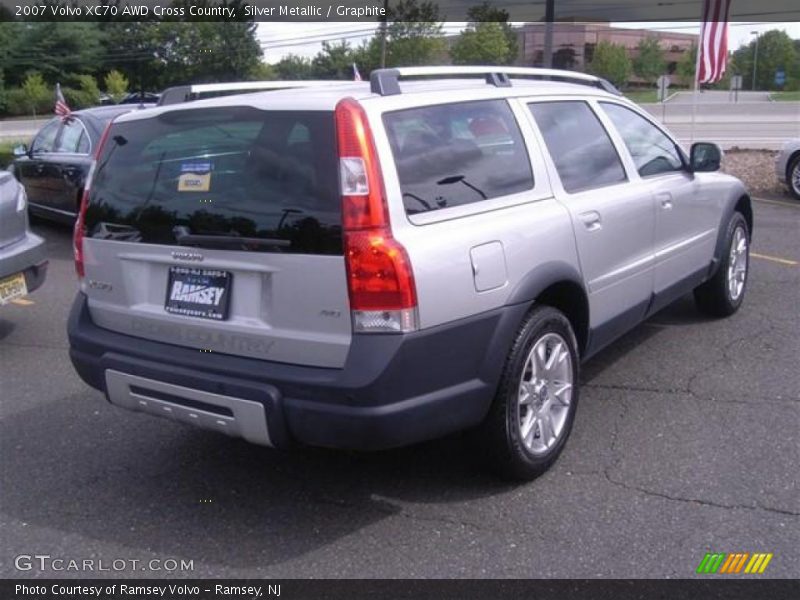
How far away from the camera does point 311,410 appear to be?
3.07 m

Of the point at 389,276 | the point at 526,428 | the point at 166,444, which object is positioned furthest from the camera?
the point at 166,444

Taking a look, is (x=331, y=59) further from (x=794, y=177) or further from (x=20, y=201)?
(x=20, y=201)

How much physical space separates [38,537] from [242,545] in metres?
0.86

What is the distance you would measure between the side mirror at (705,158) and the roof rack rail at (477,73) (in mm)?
784

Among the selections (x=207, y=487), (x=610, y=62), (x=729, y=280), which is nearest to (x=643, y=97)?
(x=610, y=62)

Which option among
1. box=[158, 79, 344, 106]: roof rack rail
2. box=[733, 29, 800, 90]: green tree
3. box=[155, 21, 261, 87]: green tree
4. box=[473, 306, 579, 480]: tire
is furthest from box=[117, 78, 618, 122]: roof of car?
box=[733, 29, 800, 90]: green tree

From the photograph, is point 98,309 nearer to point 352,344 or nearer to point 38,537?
point 38,537

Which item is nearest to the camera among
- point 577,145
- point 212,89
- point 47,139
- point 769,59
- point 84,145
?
point 212,89

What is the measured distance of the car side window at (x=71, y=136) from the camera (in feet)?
31.0

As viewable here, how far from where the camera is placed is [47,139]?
10.3m

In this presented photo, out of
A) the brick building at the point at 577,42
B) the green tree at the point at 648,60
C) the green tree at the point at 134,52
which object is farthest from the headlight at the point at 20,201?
the green tree at the point at 648,60

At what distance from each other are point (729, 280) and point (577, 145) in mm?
2378

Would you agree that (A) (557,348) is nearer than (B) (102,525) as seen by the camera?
No
